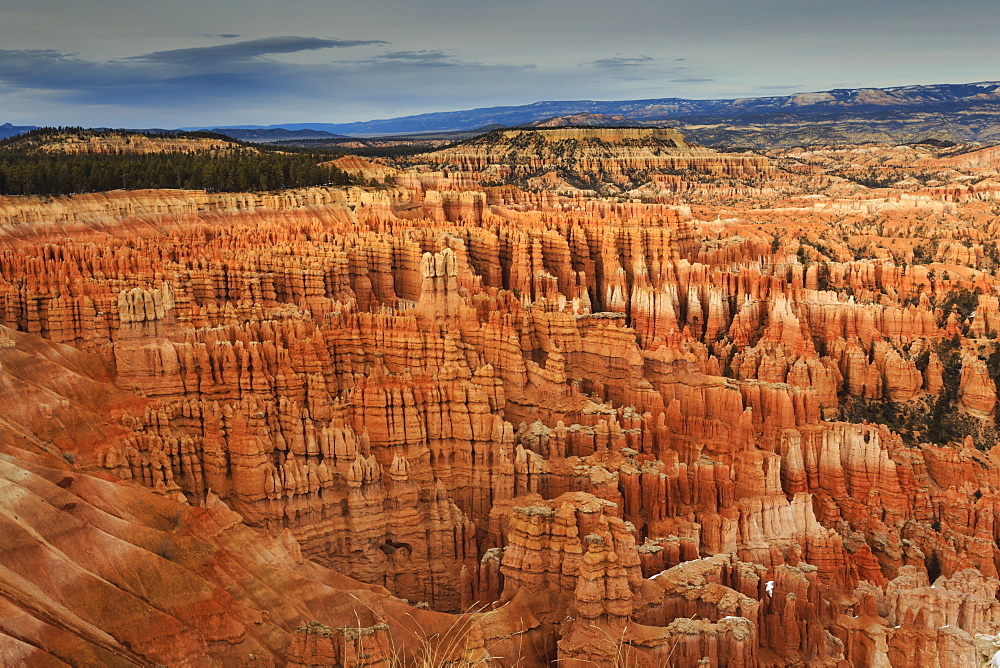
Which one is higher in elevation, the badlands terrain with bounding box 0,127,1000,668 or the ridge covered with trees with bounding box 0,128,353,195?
the ridge covered with trees with bounding box 0,128,353,195

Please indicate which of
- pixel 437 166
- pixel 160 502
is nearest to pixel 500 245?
pixel 160 502

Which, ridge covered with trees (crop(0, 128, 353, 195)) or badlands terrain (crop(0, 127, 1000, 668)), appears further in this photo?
ridge covered with trees (crop(0, 128, 353, 195))

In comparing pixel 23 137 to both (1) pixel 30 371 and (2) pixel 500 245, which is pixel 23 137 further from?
(1) pixel 30 371

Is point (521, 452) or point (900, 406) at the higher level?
point (521, 452)

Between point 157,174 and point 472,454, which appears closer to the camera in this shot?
point 472,454

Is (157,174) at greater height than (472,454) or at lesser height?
greater

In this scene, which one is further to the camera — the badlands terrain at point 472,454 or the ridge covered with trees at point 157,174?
the ridge covered with trees at point 157,174

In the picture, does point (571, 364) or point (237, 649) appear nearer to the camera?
point (237, 649)

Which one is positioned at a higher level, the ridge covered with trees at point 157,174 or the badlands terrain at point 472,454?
the ridge covered with trees at point 157,174
